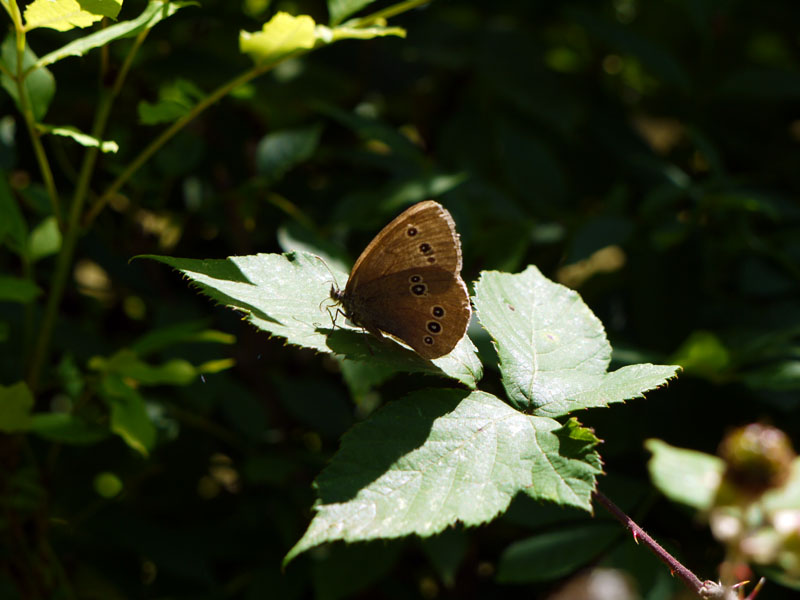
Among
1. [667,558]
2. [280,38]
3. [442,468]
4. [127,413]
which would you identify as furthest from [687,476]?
[127,413]

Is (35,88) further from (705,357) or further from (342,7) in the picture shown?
(705,357)

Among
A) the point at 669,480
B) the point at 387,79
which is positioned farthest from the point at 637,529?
the point at 387,79

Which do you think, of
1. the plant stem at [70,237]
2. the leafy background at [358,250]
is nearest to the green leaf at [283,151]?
the leafy background at [358,250]

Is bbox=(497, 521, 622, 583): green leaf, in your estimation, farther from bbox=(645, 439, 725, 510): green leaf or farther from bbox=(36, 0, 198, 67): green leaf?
bbox=(36, 0, 198, 67): green leaf

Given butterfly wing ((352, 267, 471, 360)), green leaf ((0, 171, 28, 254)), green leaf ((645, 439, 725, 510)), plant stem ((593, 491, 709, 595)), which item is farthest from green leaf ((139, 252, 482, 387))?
green leaf ((0, 171, 28, 254))

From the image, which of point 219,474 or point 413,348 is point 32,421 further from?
point 219,474

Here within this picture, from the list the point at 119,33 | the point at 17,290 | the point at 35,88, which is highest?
the point at 119,33
